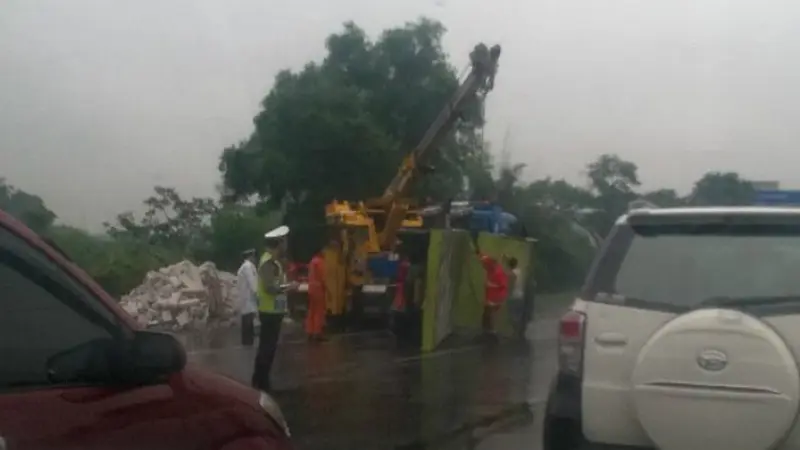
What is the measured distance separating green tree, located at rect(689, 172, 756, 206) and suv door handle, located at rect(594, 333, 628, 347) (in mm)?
8323

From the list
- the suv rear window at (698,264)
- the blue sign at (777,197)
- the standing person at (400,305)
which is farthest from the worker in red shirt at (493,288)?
the suv rear window at (698,264)

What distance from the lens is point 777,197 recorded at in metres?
12.9

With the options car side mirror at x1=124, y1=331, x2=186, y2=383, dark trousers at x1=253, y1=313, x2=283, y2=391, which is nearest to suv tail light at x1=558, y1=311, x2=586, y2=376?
car side mirror at x1=124, y1=331, x2=186, y2=383

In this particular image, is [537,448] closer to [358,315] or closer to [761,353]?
[761,353]

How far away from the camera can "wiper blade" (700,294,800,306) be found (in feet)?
20.5

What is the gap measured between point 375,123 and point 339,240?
1010cm

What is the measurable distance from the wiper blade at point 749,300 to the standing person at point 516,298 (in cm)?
1365

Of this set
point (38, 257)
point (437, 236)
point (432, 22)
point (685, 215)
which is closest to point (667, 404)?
point (685, 215)

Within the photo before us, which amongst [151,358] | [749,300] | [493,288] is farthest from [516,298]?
[151,358]

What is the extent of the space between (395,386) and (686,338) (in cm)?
749

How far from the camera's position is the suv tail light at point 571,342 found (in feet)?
21.5

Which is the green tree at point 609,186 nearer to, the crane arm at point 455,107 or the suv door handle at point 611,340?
the crane arm at point 455,107

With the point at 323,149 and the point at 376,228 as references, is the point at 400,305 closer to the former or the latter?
the point at 376,228

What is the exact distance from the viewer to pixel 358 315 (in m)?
21.2
